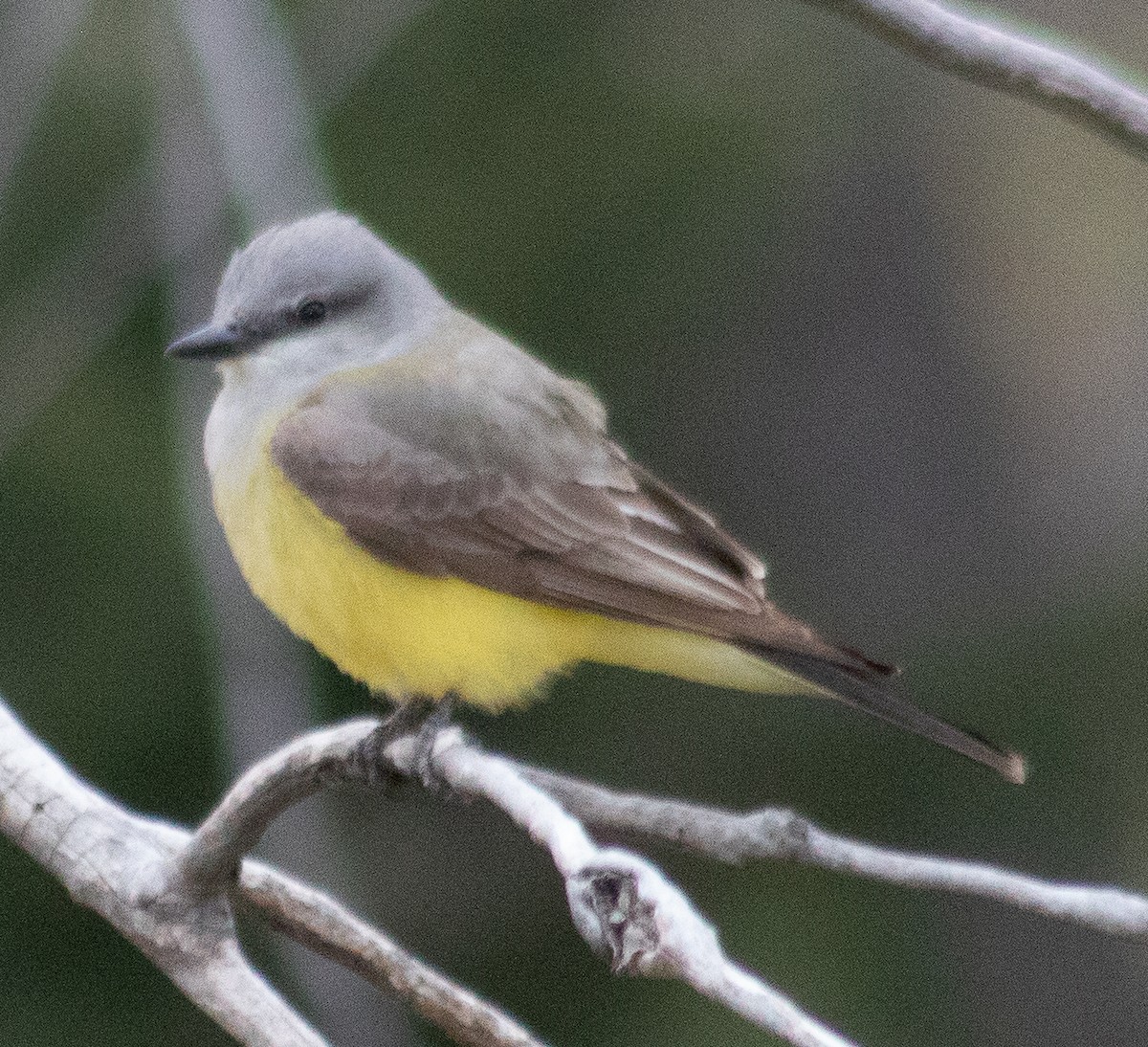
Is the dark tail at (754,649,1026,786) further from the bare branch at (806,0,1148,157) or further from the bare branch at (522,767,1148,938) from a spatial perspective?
the bare branch at (806,0,1148,157)

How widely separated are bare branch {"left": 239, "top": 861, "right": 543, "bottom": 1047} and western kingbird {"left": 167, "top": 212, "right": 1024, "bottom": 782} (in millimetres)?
257

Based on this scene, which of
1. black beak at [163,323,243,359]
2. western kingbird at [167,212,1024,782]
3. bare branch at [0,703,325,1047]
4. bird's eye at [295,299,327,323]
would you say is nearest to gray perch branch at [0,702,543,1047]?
bare branch at [0,703,325,1047]

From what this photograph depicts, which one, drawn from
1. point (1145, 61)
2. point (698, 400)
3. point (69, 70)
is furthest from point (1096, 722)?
point (69, 70)

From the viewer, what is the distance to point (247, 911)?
1.62 meters

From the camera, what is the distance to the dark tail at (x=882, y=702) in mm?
1495

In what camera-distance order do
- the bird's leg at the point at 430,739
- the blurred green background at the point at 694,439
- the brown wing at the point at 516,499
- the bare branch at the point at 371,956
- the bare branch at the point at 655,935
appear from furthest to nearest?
1. the blurred green background at the point at 694,439
2. the brown wing at the point at 516,499
3. the bird's leg at the point at 430,739
4. the bare branch at the point at 371,956
5. the bare branch at the point at 655,935

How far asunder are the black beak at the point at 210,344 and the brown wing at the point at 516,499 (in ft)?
0.31

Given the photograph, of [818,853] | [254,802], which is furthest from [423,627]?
[818,853]

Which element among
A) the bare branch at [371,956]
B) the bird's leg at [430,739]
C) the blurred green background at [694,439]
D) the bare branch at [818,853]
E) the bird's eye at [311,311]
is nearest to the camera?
the bare branch at [818,853]

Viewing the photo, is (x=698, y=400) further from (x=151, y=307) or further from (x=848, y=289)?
(x=151, y=307)

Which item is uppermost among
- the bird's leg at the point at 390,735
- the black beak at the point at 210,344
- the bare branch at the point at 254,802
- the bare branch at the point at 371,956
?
the black beak at the point at 210,344

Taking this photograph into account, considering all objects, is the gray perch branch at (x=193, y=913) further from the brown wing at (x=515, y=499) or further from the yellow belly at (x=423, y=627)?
the brown wing at (x=515, y=499)

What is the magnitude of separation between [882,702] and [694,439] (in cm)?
142

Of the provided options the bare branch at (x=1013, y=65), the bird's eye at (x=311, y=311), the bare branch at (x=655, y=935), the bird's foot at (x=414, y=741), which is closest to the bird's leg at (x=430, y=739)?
the bird's foot at (x=414, y=741)
